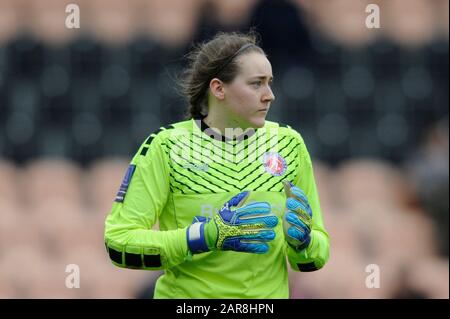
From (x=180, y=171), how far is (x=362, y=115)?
358 centimetres

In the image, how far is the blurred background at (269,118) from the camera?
18.6 feet

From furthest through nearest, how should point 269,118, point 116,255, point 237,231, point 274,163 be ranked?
point 269,118 < point 274,163 < point 116,255 < point 237,231

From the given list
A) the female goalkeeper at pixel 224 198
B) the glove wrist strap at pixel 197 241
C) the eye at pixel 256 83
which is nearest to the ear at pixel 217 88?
the female goalkeeper at pixel 224 198

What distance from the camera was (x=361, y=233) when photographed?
5820 mm

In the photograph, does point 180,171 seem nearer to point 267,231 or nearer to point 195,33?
point 267,231

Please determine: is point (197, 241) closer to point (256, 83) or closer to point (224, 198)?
point (224, 198)

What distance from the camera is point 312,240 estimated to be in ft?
9.64

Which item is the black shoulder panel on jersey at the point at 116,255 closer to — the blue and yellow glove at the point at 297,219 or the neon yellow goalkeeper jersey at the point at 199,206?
the neon yellow goalkeeper jersey at the point at 199,206

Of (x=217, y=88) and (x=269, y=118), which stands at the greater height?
(x=217, y=88)

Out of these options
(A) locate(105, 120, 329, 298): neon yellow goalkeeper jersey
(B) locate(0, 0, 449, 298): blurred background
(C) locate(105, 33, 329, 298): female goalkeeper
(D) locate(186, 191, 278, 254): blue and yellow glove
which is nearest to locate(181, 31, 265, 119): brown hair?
(C) locate(105, 33, 329, 298): female goalkeeper

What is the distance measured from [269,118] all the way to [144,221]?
3.25 m

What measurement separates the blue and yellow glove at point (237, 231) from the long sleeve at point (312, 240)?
0.19m

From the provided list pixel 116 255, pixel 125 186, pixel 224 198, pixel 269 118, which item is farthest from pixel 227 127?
pixel 269 118

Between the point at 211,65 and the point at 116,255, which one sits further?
the point at 211,65
